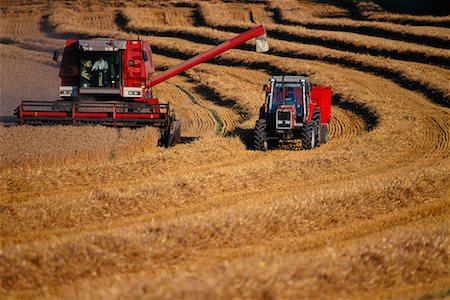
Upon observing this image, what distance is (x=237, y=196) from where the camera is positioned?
1595 cm

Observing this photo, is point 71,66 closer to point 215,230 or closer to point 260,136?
point 260,136

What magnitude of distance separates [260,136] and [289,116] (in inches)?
38.9

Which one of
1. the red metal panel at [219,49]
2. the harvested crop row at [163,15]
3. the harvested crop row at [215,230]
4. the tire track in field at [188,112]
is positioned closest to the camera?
the harvested crop row at [215,230]

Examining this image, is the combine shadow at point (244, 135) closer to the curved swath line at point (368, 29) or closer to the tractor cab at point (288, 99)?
the tractor cab at point (288, 99)

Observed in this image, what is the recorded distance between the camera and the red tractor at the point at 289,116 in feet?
72.6

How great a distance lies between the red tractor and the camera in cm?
2212

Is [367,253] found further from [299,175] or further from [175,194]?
Answer: [299,175]

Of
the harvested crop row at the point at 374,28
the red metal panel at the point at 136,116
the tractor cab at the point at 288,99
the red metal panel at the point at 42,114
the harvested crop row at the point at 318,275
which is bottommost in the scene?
the harvested crop row at the point at 374,28

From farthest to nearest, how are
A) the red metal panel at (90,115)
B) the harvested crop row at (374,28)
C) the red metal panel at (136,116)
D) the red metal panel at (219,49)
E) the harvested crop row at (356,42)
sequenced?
1. the harvested crop row at (374,28)
2. the harvested crop row at (356,42)
3. the red metal panel at (219,49)
4. the red metal panel at (90,115)
5. the red metal panel at (136,116)

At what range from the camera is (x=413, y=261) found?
35.2 ft

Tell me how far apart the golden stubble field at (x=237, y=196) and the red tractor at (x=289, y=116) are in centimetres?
51

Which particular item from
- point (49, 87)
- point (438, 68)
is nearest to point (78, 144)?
point (49, 87)

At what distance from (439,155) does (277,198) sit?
27.4 feet

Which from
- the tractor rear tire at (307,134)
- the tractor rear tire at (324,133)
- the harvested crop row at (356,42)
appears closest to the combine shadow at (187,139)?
the tractor rear tire at (307,134)
